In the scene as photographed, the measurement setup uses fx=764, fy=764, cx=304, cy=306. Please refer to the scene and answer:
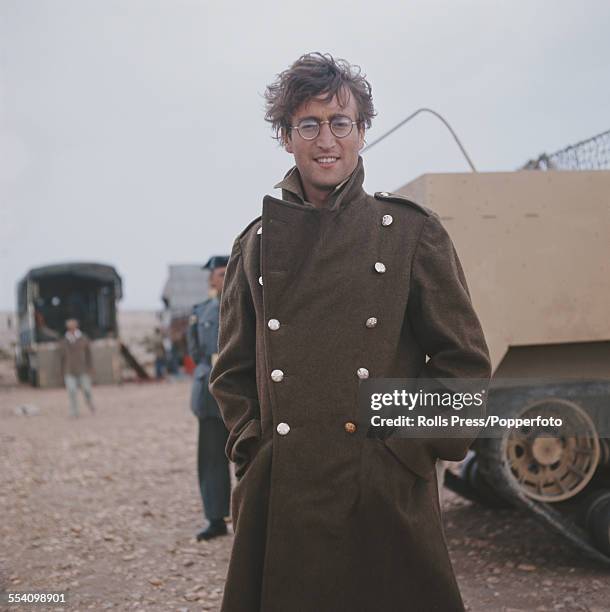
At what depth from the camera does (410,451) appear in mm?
2020

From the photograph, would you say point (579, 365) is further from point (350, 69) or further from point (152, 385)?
point (152, 385)

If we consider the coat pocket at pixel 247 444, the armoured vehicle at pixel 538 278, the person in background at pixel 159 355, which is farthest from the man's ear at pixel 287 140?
the person in background at pixel 159 355

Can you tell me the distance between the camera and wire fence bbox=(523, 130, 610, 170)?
3936 millimetres

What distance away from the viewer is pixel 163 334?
72.4 ft

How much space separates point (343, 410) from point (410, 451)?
0.21 m

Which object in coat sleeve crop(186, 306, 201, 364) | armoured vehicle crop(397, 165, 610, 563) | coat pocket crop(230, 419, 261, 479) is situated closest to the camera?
coat pocket crop(230, 419, 261, 479)

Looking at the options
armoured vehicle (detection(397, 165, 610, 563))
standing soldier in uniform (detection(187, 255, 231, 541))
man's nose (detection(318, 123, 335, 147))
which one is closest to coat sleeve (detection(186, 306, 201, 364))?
standing soldier in uniform (detection(187, 255, 231, 541))

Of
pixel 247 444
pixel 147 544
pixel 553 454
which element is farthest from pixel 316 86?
pixel 147 544

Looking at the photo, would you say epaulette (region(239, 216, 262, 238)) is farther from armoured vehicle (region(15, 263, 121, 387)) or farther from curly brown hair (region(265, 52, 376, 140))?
armoured vehicle (region(15, 263, 121, 387))

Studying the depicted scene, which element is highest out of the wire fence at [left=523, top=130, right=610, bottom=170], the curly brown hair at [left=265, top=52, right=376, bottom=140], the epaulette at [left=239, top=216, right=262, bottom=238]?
the wire fence at [left=523, top=130, right=610, bottom=170]

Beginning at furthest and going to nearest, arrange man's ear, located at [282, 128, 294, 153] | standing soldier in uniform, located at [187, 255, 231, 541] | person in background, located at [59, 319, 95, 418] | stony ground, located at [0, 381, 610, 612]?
person in background, located at [59, 319, 95, 418] → standing soldier in uniform, located at [187, 255, 231, 541] → stony ground, located at [0, 381, 610, 612] → man's ear, located at [282, 128, 294, 153]

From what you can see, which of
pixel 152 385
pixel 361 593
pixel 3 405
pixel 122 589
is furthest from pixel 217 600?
pixel 152 385

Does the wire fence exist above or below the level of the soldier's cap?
above

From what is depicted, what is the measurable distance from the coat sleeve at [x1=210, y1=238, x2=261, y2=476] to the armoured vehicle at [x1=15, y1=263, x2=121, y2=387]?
17525 mm
